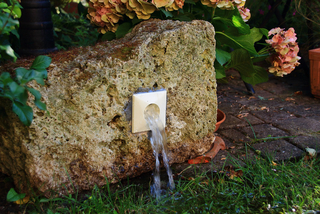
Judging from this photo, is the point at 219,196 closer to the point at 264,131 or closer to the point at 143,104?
the point at 143,104

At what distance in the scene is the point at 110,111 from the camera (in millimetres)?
1435

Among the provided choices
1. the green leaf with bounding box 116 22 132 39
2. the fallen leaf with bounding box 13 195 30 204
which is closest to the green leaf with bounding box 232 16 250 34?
the green leaf with bounding box 116 22 132 39

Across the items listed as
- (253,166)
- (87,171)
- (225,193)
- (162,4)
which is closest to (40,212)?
(87,171)

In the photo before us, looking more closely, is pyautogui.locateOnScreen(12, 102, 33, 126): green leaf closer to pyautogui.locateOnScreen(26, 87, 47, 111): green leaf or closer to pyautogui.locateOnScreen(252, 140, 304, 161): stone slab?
pyautogui.locateOnScreen(26, 87, 47, 111): green leaf

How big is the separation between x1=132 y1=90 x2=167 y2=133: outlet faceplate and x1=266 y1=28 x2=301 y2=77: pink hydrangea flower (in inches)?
43.7

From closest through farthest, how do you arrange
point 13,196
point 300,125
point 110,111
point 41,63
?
point 41,63
point 13,196
point 110,111
point 300,125

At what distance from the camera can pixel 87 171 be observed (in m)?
1.46

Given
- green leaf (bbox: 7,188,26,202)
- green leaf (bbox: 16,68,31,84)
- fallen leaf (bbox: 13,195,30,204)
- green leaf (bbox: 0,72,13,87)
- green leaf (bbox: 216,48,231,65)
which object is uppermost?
green leaf (bbox: 16,68,31,84)

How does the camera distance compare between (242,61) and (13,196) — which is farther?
(242,61)

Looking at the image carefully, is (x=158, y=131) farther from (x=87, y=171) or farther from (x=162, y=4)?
(x=162, y=4)

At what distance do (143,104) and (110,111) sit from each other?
0.17 metres

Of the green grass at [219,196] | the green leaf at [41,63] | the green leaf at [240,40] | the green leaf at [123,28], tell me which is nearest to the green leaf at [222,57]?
the green leaf at [240,40]

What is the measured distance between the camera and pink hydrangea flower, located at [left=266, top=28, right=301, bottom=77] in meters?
2.19

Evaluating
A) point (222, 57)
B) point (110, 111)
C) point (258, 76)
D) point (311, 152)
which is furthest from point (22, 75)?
point (258, 76)
